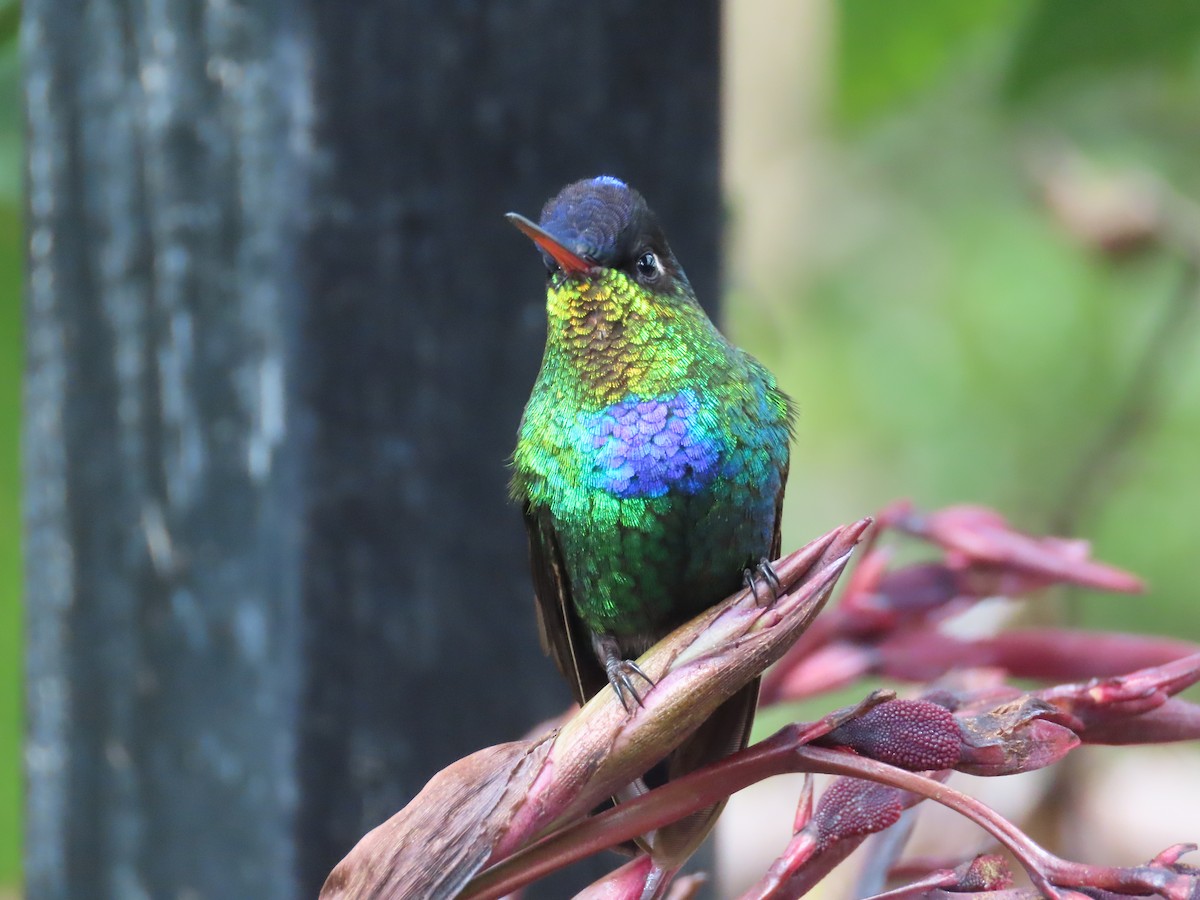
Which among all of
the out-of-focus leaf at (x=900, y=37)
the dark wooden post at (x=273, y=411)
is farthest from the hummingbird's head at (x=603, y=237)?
the out-of-focus leaf at (x=900, y=37)

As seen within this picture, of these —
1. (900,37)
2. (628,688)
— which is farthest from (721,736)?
(900,37)

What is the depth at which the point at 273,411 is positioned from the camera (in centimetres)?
160

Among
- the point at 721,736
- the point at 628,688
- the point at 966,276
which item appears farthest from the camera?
the point at 966,276

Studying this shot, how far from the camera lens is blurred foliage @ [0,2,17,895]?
6.82 feet

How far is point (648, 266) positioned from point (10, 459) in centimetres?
117

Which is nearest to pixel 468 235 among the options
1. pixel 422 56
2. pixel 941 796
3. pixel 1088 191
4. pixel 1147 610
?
pixel 422 56

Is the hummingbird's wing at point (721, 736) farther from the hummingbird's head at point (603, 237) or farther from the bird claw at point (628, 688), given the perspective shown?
the hummingbird's head at point (603, 237)

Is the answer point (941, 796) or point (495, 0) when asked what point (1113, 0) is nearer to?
point (495, 0)

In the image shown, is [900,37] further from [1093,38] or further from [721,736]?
[721,736]

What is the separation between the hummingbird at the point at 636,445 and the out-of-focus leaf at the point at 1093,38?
0.95 meters

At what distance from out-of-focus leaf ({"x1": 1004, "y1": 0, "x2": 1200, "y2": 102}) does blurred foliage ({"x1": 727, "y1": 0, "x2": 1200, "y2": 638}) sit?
956 mm

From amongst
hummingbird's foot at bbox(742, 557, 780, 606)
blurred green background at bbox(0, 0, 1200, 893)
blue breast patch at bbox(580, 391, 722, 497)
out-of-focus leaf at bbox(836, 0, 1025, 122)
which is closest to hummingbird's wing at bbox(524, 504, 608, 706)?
blue breast patch at bbox(580, 391, 722, 497)

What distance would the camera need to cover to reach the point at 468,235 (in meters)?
1.76

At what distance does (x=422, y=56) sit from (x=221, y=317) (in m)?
0.42
